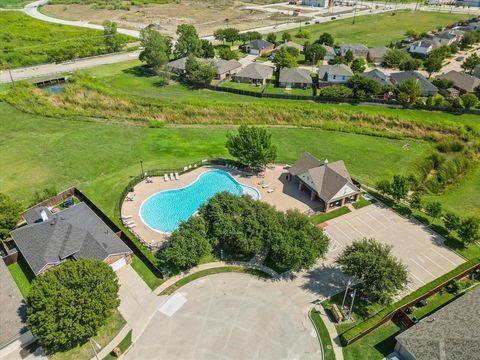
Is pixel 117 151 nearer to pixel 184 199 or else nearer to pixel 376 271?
pixel 184 199

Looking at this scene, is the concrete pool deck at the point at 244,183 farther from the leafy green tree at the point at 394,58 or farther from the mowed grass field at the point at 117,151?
the leafy green tree at the point at 394,58

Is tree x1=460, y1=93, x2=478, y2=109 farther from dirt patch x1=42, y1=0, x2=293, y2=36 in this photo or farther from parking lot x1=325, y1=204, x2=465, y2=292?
dirt patch x1=42, y1=0, x2=293, y2=36

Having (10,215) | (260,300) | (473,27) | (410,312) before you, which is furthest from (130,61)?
(473,27)

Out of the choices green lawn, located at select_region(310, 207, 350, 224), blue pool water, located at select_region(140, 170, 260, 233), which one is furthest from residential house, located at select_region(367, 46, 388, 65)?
green lawn, located at select_region(310, 207, 350, 224)

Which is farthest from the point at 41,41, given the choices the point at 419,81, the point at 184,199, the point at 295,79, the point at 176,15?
the point at 419,81

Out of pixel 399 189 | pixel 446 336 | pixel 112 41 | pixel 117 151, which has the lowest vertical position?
pixel 117 151

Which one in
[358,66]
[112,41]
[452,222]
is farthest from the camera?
[112,41]
